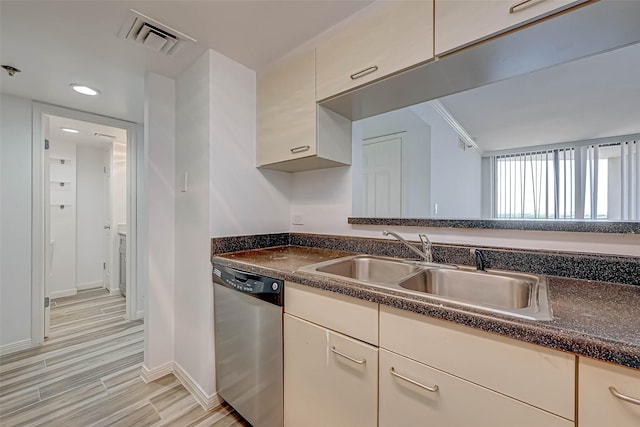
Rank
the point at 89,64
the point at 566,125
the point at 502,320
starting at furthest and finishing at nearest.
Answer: the point at 566,125, the point at 89,64, the point at 502,320

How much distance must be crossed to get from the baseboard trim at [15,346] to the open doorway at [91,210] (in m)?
0.70

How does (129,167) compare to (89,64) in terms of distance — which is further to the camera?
(129,167)

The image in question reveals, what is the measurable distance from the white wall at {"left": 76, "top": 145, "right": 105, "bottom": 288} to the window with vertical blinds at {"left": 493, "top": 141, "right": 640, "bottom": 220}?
247 inches

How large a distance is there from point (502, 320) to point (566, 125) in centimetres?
385

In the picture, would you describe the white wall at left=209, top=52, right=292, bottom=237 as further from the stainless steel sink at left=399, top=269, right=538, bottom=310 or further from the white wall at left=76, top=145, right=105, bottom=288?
the white wall at left=76, top=145, right=105, bottom=288

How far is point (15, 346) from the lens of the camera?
215cm

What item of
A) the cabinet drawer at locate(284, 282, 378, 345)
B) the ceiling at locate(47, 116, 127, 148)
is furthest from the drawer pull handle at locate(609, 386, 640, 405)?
the ceiling at locate(47, 116, 127, 148)

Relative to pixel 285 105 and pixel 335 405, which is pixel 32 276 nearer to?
pixel 285 105

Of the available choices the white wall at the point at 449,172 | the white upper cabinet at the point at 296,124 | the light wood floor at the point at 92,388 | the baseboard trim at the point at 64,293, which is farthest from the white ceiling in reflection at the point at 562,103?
A: the baseboard trim at the point at 64,293

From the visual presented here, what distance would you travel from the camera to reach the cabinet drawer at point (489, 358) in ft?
1.91

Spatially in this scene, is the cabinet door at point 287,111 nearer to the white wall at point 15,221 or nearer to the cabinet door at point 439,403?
the cabinet door at point 439,403

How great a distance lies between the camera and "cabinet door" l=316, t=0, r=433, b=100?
104cm

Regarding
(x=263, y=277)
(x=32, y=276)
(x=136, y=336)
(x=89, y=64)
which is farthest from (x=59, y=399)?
(x=89, y=64)

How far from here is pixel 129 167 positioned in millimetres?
2674
